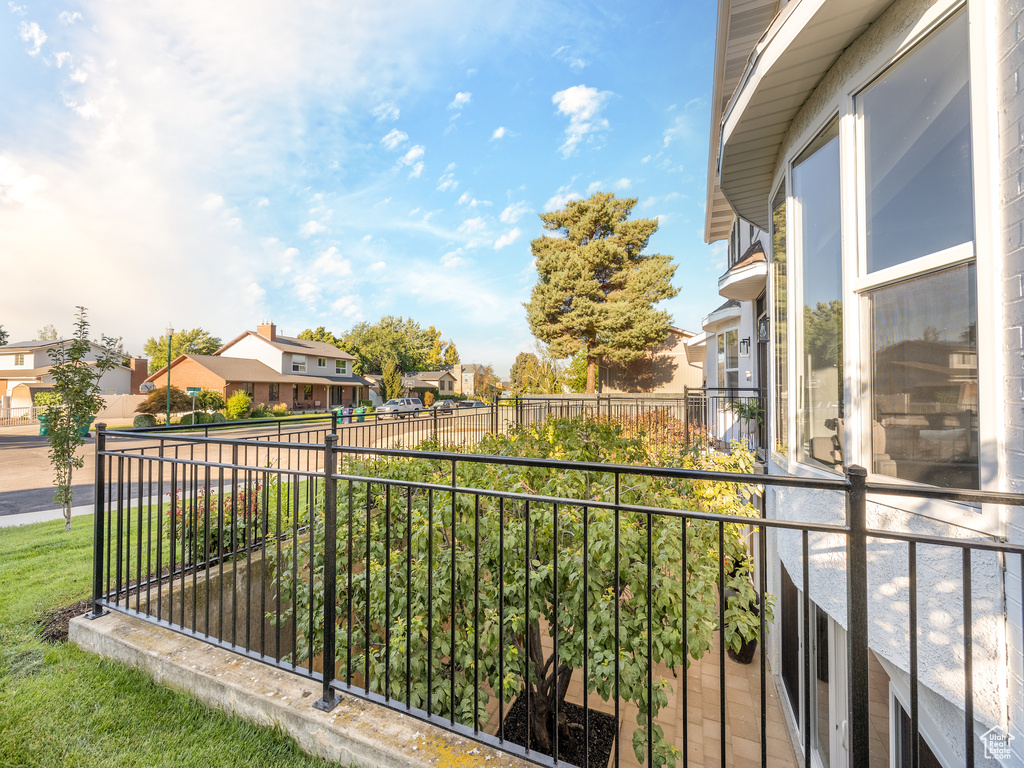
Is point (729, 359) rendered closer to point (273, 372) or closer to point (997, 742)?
point (997, 742)

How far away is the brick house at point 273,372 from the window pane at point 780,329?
34016 millimetres

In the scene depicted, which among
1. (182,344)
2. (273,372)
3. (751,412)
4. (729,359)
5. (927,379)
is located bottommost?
(751,412)

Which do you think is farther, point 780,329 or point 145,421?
point 145,421

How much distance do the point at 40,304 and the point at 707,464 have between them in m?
58.8

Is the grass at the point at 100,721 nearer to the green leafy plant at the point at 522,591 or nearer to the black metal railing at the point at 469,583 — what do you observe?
the black metal railing at the point at 469,583

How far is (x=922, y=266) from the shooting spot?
1.81 meters

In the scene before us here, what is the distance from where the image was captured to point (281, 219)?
2128 cm

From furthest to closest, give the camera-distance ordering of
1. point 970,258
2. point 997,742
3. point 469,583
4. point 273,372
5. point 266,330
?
1. point 266,330
2. point 273,372
3. point 469,583
4. point 970,258
5. point 997,742

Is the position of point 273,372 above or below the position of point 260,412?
above

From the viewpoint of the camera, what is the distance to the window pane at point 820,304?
8.13 feet

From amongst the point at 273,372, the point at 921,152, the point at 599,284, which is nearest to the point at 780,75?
the point at 921,152

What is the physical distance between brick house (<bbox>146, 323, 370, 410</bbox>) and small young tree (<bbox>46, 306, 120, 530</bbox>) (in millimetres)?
25992

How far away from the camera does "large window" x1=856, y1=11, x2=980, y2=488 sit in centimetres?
163

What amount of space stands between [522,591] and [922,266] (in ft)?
8.89
